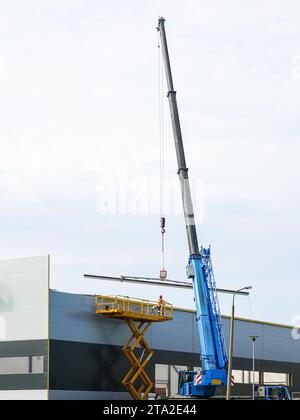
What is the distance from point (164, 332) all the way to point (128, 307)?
24.8 ft

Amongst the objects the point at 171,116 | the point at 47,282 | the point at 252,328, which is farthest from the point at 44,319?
the point at 252,328

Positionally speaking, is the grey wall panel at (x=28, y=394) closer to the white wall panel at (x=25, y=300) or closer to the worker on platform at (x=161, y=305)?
the white wall panel at (x=25, y=300)

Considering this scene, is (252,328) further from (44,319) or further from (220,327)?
(44,319)

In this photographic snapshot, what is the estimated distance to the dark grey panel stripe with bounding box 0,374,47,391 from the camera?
5409 cm

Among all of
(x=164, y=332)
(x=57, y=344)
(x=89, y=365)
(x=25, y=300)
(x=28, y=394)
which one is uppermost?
(x=25, y=300)

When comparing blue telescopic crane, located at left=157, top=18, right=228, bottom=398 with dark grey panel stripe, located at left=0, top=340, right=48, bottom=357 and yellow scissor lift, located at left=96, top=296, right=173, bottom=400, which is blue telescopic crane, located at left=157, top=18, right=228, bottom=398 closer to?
yellow scissor lift, located at left=96, top=296, right=173, bottom=400

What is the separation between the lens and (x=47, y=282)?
54.9 meters

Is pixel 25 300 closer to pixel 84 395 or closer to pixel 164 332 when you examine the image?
pixel 84 395

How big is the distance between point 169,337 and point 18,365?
596 inches

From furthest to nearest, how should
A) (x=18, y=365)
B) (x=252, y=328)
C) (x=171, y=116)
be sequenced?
1. (x=252, y=328)
2. (x=171, y=116)
3. (x=18, y=365)

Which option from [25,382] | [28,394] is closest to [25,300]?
[25,382]

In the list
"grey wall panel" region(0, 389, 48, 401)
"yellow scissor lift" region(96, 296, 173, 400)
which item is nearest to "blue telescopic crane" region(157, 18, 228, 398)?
"yellow scissor lift" region(96, 296, 173, 400)

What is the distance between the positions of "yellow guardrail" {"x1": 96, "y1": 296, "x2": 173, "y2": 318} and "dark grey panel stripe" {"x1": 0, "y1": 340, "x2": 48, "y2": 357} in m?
5.51

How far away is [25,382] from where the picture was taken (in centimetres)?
5425
